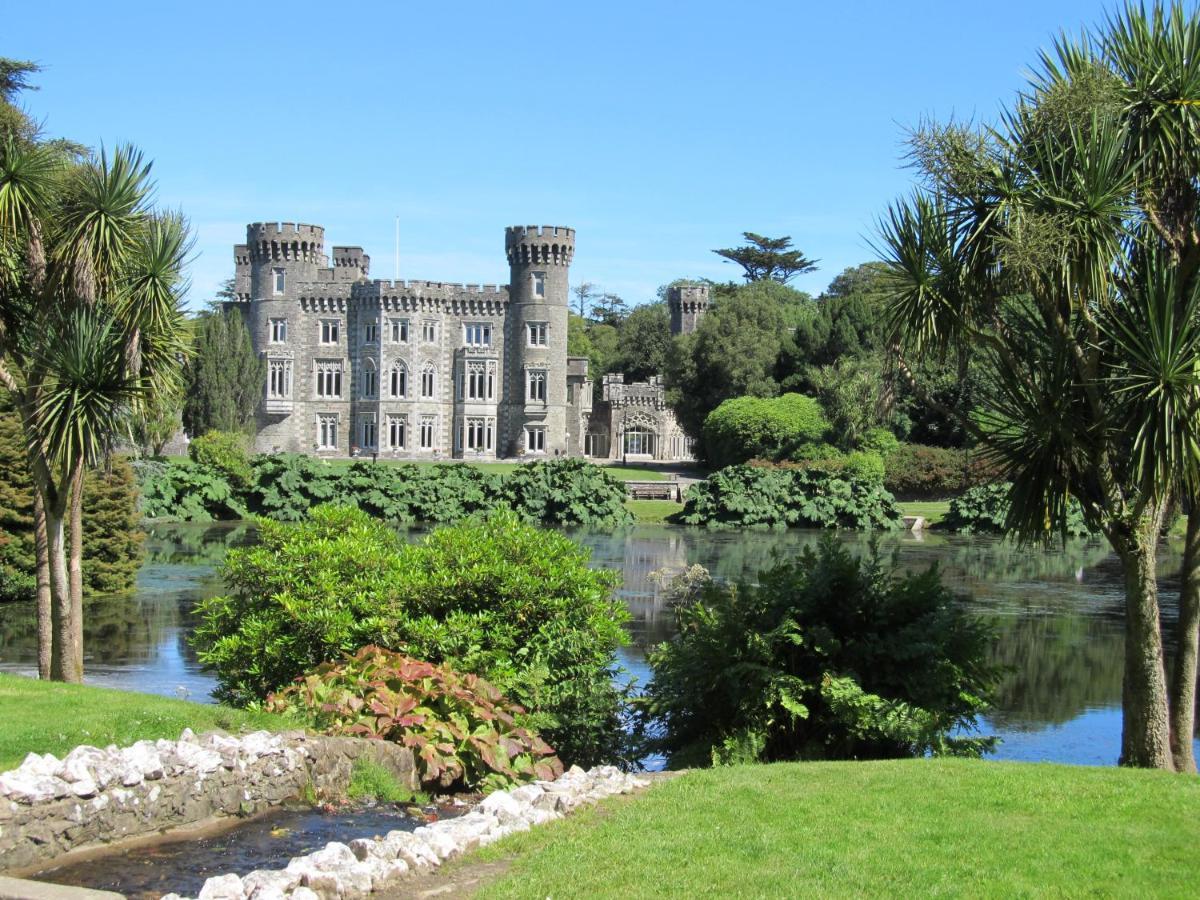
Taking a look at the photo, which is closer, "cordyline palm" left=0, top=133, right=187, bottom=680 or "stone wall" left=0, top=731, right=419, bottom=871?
"stone wall" left=0, top=731, right=419, bottom=871

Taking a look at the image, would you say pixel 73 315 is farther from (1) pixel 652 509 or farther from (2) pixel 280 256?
(2) pixel 280 256

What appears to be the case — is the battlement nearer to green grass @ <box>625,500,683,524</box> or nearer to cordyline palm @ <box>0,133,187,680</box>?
green grass @ <box>625,500,683,524</box>

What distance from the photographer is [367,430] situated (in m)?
71.2

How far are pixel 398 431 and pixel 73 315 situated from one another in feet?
193

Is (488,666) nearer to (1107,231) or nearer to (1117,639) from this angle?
(1107,231)

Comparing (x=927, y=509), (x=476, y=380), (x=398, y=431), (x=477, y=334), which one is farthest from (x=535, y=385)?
(x=927, y=509)

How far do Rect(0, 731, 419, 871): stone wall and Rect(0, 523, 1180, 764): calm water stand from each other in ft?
13.4

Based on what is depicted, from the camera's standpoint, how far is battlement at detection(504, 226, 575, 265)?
229 feet

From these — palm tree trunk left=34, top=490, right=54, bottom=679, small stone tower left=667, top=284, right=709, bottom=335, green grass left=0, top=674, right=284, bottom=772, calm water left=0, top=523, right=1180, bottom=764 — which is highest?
small stone tower left=667, top=284, right=709, bottom=335

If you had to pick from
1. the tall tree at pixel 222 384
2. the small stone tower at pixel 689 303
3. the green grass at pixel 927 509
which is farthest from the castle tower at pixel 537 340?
the green grass at pixel 927 509

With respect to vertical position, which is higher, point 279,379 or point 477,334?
point 477,334

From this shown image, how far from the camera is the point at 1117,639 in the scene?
19.9 meters

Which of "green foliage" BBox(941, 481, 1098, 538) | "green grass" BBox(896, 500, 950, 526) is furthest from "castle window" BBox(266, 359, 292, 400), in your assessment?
"green foliage" BBox(941, 481, 1098, 538)

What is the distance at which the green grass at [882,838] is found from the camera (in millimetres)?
5887
